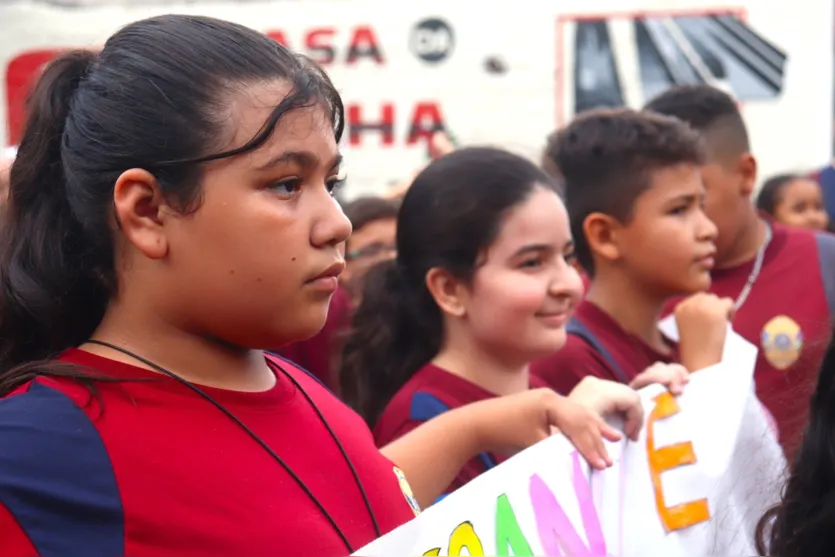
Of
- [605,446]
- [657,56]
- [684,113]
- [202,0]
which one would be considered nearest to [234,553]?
[605,446]

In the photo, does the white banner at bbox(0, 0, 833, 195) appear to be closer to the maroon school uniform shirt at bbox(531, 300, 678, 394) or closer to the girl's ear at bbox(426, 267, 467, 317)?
the maroon school uniform shirt at bbox(531, 300, 678, 394)

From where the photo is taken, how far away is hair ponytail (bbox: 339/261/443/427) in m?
2.94

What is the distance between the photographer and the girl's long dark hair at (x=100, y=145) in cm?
148

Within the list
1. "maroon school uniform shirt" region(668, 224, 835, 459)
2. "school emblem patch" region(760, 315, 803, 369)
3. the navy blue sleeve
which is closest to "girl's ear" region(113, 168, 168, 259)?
the navy blue sleeve

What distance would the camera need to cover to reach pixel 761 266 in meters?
3.80

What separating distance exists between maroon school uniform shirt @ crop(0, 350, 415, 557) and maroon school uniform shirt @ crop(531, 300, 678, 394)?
147 cm

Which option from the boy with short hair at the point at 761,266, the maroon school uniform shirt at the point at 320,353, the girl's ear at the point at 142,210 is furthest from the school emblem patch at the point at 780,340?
the girl's ear at the point at 142,210

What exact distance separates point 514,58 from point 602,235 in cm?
540

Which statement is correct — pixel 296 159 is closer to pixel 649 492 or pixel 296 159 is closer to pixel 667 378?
pixel 649 492

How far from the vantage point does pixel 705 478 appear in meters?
2.48

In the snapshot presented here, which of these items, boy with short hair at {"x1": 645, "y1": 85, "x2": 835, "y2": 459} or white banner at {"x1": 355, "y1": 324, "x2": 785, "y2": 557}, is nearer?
white banner at {"x1": 355, "y1": 324, "x2": 785, "y2": 557}

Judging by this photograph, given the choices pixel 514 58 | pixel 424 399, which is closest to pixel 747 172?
pixel 424 399

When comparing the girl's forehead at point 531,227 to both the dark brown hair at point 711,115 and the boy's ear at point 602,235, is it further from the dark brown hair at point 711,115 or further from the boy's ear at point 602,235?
the dark brown hair at point 711,115

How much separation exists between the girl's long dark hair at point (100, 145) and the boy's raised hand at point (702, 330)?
1460 millimetres
